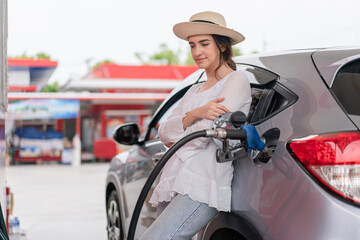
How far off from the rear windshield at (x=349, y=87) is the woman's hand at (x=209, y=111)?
51 cm

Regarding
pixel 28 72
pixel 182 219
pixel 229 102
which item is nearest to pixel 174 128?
pixel 229 102

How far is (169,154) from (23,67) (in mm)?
9843

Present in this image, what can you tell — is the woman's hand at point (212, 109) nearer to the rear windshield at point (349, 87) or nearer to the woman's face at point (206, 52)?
the woman's face at point (206, 52)

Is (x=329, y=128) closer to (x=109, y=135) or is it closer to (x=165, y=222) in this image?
(x=165, y=222)

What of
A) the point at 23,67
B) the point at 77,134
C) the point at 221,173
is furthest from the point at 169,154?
the point at 77,134

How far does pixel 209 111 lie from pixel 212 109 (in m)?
0.02

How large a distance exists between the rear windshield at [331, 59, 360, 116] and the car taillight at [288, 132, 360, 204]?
16cm

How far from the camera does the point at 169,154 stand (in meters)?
2.39

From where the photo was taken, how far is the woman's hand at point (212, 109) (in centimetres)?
244

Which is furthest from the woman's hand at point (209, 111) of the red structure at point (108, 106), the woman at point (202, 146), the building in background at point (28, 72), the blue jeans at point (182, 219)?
the red structure at point (108, 106)

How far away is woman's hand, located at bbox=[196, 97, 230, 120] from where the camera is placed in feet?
8.00

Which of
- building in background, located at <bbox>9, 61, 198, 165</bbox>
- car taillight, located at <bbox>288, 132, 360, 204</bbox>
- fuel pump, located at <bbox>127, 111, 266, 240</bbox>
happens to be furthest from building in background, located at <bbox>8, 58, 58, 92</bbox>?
car taillight, located at <bbox>288, 132, 360, 204</bbox>

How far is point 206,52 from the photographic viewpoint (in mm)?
2721

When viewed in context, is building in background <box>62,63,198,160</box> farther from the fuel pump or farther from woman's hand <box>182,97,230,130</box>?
the fuel pump
